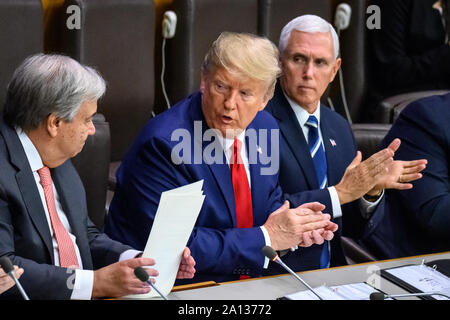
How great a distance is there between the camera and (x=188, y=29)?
361cm

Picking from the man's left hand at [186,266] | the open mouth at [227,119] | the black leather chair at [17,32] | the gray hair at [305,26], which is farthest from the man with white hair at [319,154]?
the black leather chair at [17,32]

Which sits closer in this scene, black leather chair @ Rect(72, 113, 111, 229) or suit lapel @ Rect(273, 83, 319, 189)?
suit lapel @ Rect(273, 83, 319, 189)

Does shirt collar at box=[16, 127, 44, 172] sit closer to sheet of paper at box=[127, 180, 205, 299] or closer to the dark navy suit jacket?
the dark navy suit jacket

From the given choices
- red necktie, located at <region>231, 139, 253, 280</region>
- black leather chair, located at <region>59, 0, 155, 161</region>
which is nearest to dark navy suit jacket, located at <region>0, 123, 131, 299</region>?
red necktie, located at <region>231, 139, 253, 280</region>

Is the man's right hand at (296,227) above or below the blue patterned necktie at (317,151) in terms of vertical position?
below

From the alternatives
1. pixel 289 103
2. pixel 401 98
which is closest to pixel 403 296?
pixel 289 103

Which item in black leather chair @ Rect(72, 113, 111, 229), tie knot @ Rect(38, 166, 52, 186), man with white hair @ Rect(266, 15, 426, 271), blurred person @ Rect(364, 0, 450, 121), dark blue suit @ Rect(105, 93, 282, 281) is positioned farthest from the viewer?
blurred person @ Rect(364, 0, 450, 121)

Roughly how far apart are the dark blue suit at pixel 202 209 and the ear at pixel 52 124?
328mm

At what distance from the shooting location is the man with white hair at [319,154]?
8.69 ft

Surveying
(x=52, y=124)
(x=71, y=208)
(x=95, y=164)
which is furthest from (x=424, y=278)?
(x=95, y=164)

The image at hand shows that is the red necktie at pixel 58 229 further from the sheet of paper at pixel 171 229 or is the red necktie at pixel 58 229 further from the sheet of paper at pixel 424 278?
the sheet of paper at pixel 424 278

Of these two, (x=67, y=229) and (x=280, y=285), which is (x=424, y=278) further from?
(x=67, y=229)

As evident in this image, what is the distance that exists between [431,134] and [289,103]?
1.63 feet

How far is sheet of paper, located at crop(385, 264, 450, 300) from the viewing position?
86.7 inches
